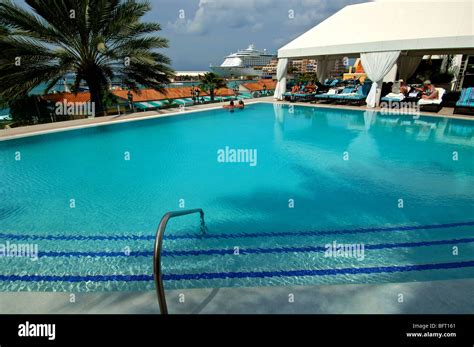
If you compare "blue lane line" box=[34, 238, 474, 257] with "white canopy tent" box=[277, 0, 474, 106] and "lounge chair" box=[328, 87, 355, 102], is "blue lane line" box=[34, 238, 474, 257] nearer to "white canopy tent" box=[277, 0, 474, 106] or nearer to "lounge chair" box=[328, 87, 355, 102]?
"white canopy tent" box=[277, 0, 474, 106]

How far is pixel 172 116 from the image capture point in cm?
1562

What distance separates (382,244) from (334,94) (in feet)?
52.7

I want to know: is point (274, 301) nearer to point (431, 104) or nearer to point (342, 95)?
point (431, 104)

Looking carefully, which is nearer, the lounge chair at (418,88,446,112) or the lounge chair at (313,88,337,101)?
the lounge chair at (418,88,446,112)

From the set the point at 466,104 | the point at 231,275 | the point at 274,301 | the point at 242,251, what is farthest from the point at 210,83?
the point at 274,301

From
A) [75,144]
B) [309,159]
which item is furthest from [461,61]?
[75,144]

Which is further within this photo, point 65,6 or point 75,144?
point 65,6

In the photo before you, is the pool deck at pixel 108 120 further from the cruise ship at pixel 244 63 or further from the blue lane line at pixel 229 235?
the cruise ship at pixel 244 63

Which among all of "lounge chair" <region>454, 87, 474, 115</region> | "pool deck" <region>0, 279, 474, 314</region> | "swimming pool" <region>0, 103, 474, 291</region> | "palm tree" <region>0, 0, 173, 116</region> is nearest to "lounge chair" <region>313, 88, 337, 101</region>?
"lounge chair" <region>454, 87, 474, 115</region>

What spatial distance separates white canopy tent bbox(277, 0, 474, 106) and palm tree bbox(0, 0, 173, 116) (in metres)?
9.82

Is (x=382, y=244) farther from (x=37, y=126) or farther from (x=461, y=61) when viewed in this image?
(x=461, y=61)

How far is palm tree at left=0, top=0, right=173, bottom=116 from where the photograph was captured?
11.1 meters

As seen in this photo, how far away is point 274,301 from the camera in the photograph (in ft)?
8.58
